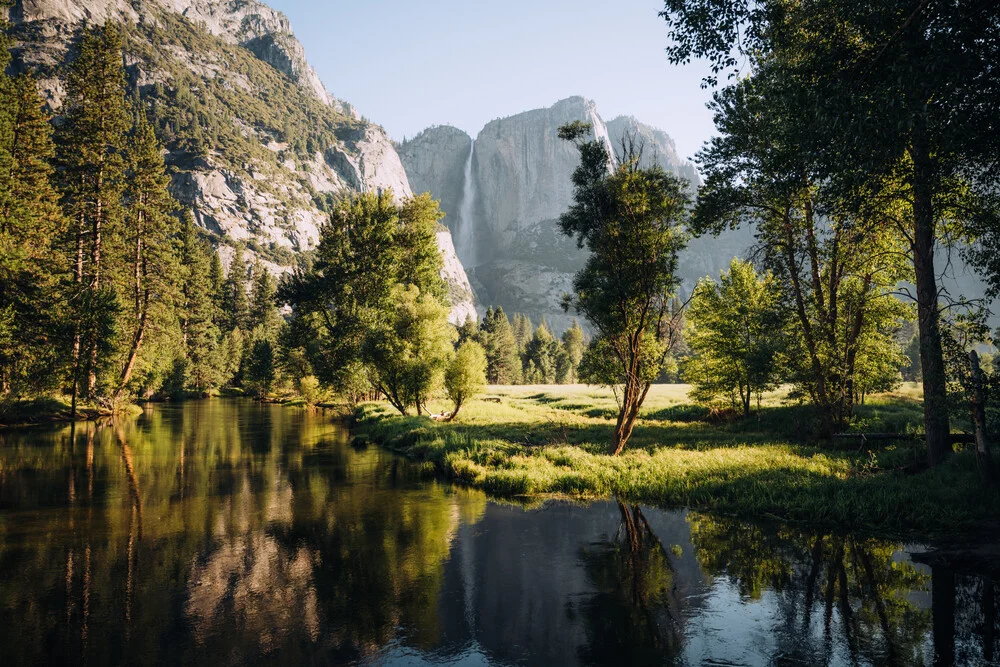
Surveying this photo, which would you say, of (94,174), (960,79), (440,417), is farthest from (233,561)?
(94,174)

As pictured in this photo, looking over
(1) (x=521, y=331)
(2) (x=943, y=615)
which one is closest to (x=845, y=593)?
(2) (x=943, y=615)

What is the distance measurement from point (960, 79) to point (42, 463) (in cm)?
3552

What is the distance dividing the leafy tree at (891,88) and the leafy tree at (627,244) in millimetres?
7580

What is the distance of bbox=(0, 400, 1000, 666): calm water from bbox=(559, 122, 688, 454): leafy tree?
9.15m

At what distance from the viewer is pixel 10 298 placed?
34.4 metres

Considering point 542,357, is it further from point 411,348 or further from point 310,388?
point 411,348

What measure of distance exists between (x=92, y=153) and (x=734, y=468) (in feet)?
181

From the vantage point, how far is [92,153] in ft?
148

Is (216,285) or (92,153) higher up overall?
(92,153)

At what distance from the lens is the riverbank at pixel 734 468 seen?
1412 centimetres

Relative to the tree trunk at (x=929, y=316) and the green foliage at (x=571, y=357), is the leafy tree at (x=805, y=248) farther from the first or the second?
the green foliage at (x=571, y=357)

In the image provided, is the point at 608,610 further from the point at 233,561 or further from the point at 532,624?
the point at 233,561

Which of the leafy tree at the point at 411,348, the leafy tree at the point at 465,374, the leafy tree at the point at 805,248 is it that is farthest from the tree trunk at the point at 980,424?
the leafy tree at the point at 411,348

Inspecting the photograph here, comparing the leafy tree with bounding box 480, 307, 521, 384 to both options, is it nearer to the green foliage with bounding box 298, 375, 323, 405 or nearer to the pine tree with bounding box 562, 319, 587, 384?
the pine tree with bounding box 562, 319, 587, 384
